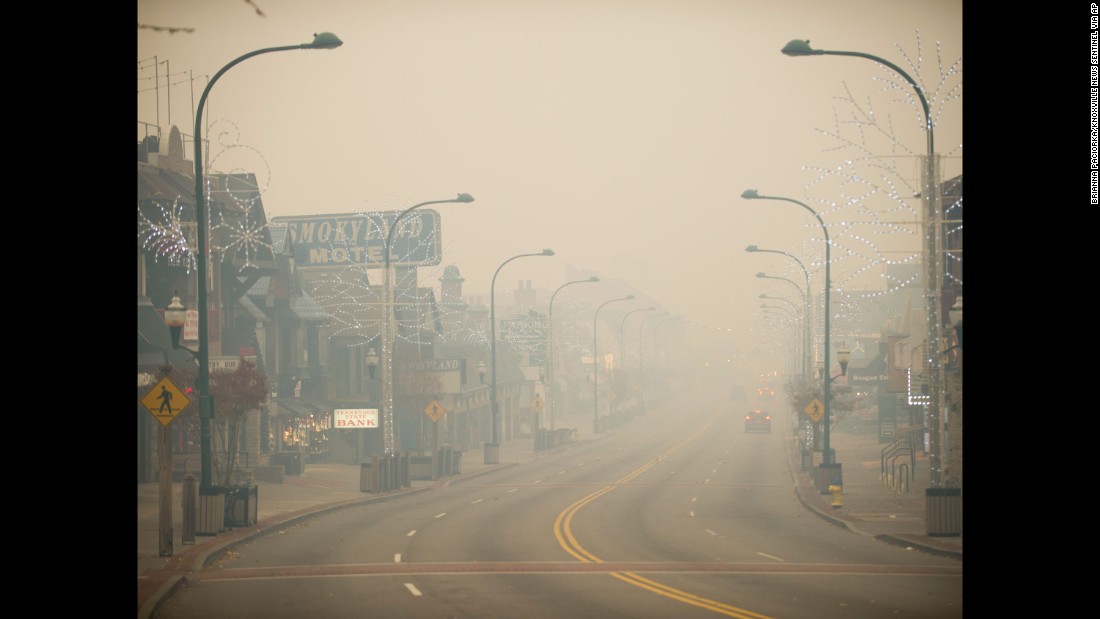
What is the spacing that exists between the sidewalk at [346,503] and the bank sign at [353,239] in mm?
13300

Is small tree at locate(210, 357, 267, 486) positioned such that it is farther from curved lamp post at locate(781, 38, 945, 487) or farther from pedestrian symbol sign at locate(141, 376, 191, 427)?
curved lamp post at locate(781, 38, 945, 487)

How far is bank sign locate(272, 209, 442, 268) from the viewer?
247ft

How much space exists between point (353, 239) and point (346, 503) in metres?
39.9

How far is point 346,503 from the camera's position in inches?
1580

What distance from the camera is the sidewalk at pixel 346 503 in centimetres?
2420

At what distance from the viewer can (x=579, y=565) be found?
82.2 feet

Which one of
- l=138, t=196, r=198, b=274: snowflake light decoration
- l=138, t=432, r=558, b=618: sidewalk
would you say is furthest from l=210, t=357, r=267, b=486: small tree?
l=138, t=196, r=198, b=274: snowflake light decoration

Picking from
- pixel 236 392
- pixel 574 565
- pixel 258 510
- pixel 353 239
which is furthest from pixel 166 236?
pixel 353 239

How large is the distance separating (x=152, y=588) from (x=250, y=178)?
37.0 metres

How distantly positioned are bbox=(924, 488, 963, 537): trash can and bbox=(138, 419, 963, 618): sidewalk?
10.0 inches
